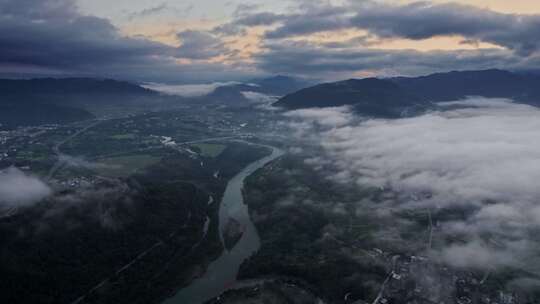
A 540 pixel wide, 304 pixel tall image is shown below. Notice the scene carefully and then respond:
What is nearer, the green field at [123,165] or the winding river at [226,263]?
the winding river at [226,263]

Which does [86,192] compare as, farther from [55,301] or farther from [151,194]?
[55,301]

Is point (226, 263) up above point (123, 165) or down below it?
below

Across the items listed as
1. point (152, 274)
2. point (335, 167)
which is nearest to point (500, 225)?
point (335, 167)

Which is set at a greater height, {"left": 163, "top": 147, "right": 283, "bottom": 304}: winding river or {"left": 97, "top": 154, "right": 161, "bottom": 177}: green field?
{"left": 97, "top": 154, "right": 161, "bottom": 177}: green field

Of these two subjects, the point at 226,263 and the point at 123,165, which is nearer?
the point at 226,263

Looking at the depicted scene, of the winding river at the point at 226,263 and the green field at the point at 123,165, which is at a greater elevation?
the green field at the point at 123,165
